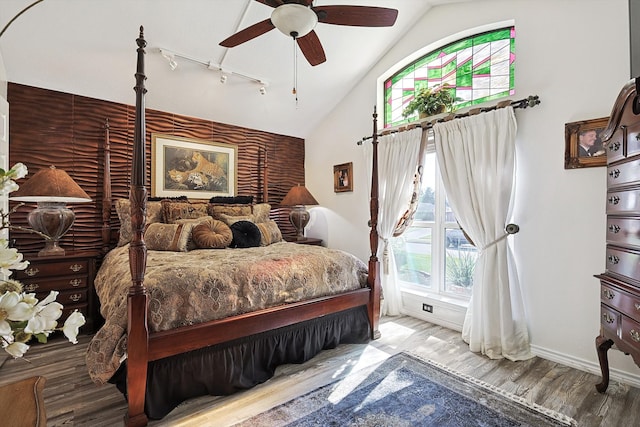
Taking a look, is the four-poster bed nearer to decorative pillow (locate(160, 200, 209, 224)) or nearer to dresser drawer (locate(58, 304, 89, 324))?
dresser drawer (locate(58, 304, 89, 324))

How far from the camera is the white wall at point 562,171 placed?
2.23 meters

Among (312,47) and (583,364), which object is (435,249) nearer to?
(583,364)

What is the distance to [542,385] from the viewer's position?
212cm

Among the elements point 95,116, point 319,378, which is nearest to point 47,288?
point 95,116

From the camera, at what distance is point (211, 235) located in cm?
298

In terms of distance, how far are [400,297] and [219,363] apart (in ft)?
7.22

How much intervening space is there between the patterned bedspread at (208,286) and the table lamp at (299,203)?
166cm

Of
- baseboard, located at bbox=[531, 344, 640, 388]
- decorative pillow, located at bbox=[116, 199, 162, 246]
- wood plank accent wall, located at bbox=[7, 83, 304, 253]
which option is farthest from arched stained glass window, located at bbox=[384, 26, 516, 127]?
decorative pillow, located at bbox=[116, 199, 162, 246]

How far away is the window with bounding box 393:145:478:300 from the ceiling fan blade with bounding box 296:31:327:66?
1620 mm

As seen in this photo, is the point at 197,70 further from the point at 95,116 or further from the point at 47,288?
the point at 47,288

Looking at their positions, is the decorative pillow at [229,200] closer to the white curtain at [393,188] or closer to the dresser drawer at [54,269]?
the dresser drawer at [54,269]

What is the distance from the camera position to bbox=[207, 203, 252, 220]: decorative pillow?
3.65 m

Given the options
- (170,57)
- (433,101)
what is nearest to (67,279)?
(170,57)

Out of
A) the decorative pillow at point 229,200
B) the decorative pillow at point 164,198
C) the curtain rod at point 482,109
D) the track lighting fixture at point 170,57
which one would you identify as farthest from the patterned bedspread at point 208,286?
the track lighting fixture at point 170,57
